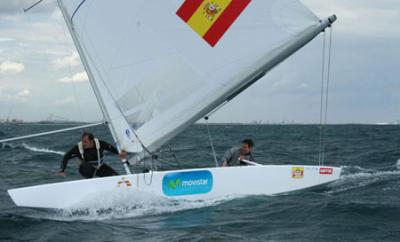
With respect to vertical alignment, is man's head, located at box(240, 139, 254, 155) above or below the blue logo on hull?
above

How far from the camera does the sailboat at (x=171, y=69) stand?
309 inches

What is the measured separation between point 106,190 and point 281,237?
106 inches

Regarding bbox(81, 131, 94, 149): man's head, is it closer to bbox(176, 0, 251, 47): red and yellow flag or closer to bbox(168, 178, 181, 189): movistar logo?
bbox(168, 178, 181, 189): movistar logo

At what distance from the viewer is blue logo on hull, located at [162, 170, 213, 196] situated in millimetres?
8250

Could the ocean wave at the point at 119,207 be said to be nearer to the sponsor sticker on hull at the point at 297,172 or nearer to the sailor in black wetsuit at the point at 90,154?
the sailor in black wetsuit at the point at 90,154

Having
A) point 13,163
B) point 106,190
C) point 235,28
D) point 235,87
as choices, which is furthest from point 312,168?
point 13,163

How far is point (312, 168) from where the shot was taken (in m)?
8.98

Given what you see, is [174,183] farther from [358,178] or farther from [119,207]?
[358,178]

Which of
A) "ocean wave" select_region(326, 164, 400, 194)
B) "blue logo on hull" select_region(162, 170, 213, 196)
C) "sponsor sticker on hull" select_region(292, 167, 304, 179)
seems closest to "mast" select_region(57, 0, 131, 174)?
"blue logo on hull" select_region(162, 170, 213, 196)

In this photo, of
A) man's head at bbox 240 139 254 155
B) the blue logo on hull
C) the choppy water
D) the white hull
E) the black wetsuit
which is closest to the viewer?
the choppy water

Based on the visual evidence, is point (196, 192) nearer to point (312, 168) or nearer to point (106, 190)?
point (106, 190)

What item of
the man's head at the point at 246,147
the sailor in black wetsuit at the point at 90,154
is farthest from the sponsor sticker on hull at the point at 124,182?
the man's head at the point at 246,147

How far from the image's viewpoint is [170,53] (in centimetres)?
826

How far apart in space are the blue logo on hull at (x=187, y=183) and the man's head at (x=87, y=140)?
1271 mm
